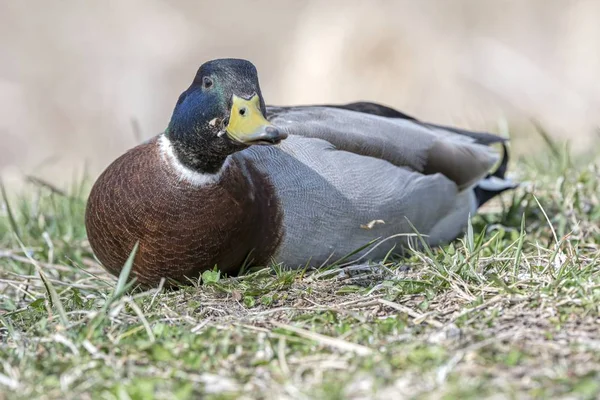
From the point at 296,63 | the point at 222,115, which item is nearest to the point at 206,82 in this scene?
the point at 222,115

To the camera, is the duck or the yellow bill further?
the duck

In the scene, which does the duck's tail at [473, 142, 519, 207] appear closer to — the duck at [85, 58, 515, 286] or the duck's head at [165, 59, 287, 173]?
the duck at [85, 58, 515, 286]

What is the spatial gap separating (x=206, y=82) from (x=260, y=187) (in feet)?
2.08

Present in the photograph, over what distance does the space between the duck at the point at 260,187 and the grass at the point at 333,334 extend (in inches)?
6.7

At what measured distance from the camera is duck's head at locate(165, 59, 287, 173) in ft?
11.4

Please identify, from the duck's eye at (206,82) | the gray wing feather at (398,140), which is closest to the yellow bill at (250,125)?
→ the duck's eye at (206,82)

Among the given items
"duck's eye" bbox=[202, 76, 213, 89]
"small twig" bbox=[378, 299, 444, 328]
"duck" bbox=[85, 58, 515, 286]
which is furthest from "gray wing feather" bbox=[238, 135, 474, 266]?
"small twig" bbox=[378, 299, 444, 328]

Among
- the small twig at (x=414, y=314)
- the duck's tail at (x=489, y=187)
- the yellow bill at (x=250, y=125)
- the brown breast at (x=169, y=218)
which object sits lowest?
the duck's tail at (x=489, y=187)

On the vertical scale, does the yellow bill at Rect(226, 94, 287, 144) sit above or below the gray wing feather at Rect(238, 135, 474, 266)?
above

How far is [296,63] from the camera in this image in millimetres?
10453

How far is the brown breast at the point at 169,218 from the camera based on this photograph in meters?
3.78

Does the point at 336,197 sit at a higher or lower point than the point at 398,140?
lower

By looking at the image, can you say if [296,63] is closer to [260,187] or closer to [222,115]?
[260,187]

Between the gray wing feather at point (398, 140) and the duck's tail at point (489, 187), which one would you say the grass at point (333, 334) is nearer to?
the gray wing feather at point (398, 140)
